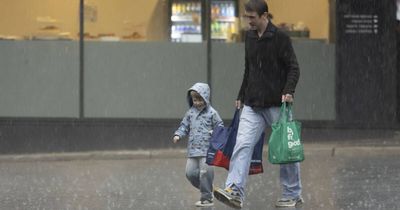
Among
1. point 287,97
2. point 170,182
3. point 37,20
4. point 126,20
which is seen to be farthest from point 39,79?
point 287,97

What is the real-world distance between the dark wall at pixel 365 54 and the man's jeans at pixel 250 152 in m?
6.42

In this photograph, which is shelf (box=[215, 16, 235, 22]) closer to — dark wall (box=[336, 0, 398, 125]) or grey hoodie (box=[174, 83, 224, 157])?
dark wall (box=[336, 0, 398, 125])

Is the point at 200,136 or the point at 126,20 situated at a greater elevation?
the point at 126,20

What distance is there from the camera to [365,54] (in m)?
14.0

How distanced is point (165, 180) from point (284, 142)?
9.31 ft

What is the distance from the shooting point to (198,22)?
45.6 ft

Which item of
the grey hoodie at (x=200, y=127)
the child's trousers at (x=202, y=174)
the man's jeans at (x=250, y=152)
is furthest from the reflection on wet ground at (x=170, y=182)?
the grey hoodie at (x=200, y=127)

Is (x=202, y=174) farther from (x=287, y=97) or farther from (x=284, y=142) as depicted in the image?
(x=287, y=97)

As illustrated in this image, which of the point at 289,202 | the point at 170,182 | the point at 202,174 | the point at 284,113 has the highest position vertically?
the point at 284,113

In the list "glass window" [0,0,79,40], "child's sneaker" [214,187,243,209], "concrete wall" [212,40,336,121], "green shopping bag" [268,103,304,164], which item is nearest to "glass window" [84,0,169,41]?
"glass window" [0,0,79,40]

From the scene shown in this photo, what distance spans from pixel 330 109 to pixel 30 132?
199 inches

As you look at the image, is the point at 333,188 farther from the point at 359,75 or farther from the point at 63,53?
the point at 63,53

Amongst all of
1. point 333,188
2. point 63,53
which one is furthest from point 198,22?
point 333,188

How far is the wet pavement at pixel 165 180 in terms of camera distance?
27.5 ft
